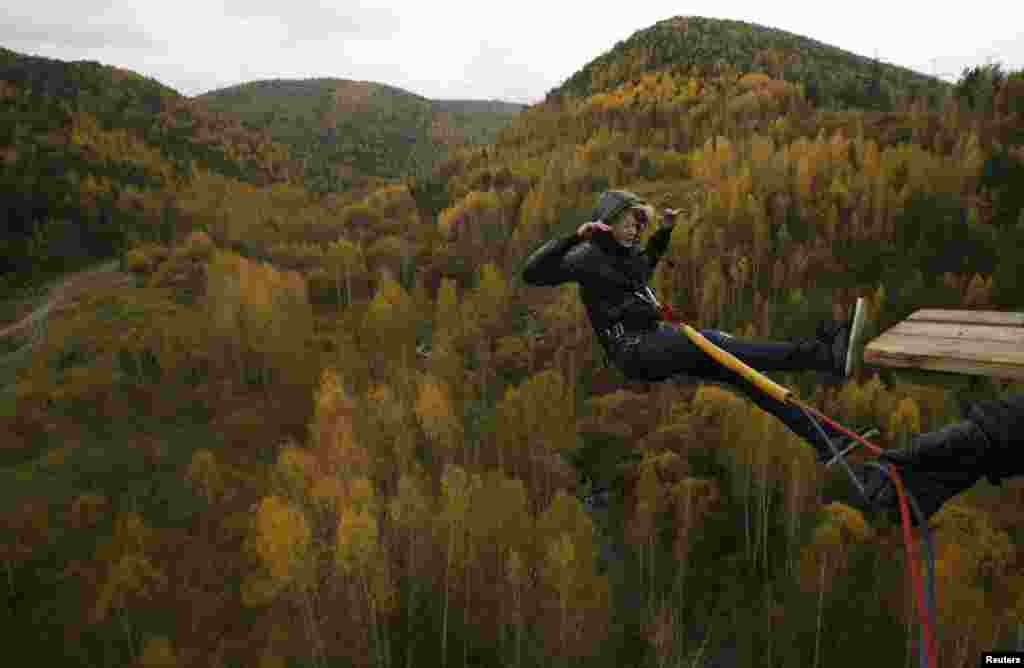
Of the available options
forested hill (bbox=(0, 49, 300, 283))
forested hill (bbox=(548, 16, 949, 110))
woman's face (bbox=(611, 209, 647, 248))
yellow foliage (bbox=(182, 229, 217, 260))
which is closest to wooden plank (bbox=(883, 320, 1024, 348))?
woman's face (bbox=(611, 209, 647, 248))

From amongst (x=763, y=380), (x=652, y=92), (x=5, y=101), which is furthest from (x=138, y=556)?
(x=5, y=101)

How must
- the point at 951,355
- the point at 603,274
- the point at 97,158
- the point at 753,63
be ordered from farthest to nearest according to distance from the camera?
the point at 97,158 < the point at 753,63 < the point at 603,274 < the point at 951,355

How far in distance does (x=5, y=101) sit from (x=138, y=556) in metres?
94.6

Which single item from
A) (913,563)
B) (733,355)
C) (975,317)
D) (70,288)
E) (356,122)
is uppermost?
(356,122)

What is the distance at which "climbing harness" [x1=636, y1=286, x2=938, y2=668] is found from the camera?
11.1ft

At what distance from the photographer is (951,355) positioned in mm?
3562

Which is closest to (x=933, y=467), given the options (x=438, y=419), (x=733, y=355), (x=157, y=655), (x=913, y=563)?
(x=913, y=563)

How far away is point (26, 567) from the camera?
32094 mm

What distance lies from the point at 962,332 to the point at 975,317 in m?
0.40

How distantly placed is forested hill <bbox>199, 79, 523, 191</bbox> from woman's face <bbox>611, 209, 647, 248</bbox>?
112m

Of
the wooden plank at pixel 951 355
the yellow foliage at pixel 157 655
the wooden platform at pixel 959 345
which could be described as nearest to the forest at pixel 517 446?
the yellow foliage at pixel 157 655

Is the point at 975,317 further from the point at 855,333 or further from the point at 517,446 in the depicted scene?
the point at 517,446

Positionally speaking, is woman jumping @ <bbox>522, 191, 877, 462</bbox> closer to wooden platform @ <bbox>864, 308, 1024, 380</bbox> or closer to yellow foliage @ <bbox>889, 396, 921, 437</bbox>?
wooden platform @ <bbox>864, 308, 1024, 380</bbox>

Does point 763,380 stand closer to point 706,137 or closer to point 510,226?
point 510,226
